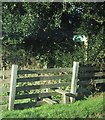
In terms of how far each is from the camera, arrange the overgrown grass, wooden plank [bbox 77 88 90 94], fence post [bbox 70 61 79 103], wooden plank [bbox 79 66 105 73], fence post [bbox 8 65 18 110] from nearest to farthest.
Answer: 1. the overgrown grass
2. fence post [bbox 8 65 18 110]
3. fence post [bbox 70 61 79 103]
4. wooden plank [bbox 77 88 90 94]
5. wooden plank [bbox 79 66 105 73]

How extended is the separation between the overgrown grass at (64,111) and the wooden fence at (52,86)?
0.64 m

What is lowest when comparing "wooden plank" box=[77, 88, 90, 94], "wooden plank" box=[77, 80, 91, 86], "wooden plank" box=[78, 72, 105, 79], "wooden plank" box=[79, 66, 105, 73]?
"wooden plank" box=[77, 88, 90, 94]

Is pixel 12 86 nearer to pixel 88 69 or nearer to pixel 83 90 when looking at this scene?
pixel 83 90

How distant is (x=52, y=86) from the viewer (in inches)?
446

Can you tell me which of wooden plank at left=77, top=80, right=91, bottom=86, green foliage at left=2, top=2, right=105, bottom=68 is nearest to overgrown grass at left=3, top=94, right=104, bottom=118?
wooden plank at left=77, top=80, right=91, bottom=86

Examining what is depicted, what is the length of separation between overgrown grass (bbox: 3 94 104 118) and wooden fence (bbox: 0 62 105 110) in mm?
637

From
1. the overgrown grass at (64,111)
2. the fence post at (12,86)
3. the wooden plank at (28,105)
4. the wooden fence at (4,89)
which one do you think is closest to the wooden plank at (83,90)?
the overgrown grass at (64,111)

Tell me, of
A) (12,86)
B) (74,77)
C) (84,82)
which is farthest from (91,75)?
(12,86)

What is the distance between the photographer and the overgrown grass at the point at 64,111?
9.09 m

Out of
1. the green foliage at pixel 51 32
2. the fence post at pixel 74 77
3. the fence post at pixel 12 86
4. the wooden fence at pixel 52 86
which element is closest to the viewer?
the fence post at pixel 12 86

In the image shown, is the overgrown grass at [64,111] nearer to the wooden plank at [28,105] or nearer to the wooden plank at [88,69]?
the wooden plank at [28,105]

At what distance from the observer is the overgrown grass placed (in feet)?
29.8

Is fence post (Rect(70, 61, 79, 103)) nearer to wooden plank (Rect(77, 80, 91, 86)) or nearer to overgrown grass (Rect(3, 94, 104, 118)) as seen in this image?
wooden plank (Rect(77, 80, 91, 86))

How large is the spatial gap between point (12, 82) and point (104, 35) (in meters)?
5.02
